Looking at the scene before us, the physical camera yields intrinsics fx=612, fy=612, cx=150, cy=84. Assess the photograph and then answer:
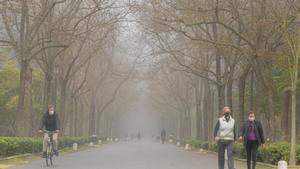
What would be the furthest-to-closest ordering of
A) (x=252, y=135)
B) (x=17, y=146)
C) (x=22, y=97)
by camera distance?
(x=22, y=97) → (x=17, y=146) → (x=252, y=135)

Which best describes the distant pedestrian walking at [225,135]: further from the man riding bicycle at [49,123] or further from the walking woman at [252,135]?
the man riding bicycle at [49,123]

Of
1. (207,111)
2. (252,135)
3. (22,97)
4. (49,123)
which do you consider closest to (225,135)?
(252,135)

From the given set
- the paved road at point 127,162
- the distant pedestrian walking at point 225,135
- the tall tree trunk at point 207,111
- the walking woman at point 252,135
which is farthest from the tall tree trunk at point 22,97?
the tall tree trunk at point 207,111

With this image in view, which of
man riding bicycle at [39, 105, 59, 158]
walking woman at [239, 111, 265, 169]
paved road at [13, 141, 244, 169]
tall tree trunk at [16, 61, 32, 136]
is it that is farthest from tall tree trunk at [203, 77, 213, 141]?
walking woman at [239, 111, 265, 169]

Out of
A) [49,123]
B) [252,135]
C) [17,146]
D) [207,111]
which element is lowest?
[17,146]

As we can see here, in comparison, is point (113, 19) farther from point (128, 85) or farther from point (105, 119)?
point (105, 119)

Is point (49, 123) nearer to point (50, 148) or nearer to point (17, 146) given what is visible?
point (50, 148)

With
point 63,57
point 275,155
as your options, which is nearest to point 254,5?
point 275,155

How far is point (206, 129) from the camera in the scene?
4938 centimetres

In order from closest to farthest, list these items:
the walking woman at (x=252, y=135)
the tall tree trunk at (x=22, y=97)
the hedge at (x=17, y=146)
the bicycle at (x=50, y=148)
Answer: the walking woman at (x=252, y=135) < the bicycle at (x=50, y=148) < the hedge at (x=17, y=146) < the tall tree trunk at (x=22, y=97)

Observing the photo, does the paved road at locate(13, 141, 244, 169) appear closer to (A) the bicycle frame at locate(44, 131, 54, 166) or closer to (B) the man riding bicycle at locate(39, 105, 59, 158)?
(A) the bicycle frame at locate(44, 131, 54, 166)

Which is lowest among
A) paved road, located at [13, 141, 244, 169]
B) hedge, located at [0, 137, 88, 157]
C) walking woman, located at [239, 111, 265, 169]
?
paved road, located at [13, 141, 244, 169]

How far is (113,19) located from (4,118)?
36557 millimetres

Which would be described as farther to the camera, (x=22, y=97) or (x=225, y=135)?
(x=22, y=97)
